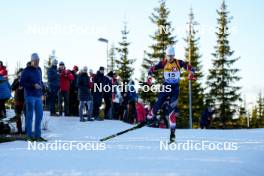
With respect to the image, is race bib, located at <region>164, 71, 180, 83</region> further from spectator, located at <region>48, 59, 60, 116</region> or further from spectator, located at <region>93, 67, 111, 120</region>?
spectator, located at <region>93, 67, 111, 120</region>

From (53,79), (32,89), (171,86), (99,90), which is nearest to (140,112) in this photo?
(99,90)

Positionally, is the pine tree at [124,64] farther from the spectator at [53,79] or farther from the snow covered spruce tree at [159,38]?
the spectator at [53,79]

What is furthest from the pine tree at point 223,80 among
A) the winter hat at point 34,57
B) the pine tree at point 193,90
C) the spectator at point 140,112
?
the winter hat at point 34,57

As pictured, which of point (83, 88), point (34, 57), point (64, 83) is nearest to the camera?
point (34, 57)

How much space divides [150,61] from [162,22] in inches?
168

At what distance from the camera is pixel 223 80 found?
4506 centimetres

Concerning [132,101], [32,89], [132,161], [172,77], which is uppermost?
[172,77]

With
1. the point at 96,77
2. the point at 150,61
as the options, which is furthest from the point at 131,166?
the point at 150,61

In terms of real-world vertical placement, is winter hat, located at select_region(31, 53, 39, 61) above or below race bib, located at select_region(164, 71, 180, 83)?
above

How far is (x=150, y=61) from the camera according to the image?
149 feet

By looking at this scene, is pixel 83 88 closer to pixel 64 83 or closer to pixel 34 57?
pixel 64 83

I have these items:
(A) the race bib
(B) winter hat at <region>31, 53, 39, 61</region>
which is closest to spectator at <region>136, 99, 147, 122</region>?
(A) the race bib

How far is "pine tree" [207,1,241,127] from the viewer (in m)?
44.1

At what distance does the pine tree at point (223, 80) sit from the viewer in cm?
4413
